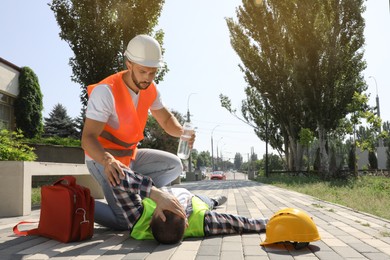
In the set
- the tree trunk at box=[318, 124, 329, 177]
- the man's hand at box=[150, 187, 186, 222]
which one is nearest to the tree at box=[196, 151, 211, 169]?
the tree trunk at box=[318, 124, 329, 177]

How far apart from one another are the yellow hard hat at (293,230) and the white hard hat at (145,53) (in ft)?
6.39

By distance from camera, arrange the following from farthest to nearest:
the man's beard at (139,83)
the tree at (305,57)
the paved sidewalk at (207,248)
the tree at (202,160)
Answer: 1. the tree at (202,160)
2. the tree at (305,57)
3. the man's beard at (139,83)
4. the paved sidewalk at (207,248)

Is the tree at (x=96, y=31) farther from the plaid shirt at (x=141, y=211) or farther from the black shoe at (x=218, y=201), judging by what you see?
the plaid shirt at (x=141, y=211)

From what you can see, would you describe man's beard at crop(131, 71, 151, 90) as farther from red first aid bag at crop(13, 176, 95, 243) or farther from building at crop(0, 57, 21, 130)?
building at crop(0, 57, 21, 130)

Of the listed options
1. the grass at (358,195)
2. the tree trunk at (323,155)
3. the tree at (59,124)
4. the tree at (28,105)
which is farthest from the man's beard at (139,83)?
the tree at (59,124)

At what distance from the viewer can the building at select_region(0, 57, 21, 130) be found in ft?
79.4

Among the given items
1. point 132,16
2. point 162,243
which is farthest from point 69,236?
point 132,16

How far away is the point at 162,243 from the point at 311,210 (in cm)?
405

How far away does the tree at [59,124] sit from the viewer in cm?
4425

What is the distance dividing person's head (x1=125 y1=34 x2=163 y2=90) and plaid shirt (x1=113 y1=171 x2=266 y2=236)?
101cm

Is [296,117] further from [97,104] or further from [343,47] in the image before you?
[97,104]

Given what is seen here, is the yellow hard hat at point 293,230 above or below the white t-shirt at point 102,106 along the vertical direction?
below

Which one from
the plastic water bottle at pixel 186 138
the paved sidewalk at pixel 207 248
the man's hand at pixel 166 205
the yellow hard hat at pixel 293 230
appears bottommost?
the paved sidewalk at pixel 207 248

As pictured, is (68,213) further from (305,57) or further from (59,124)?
(59,124)
